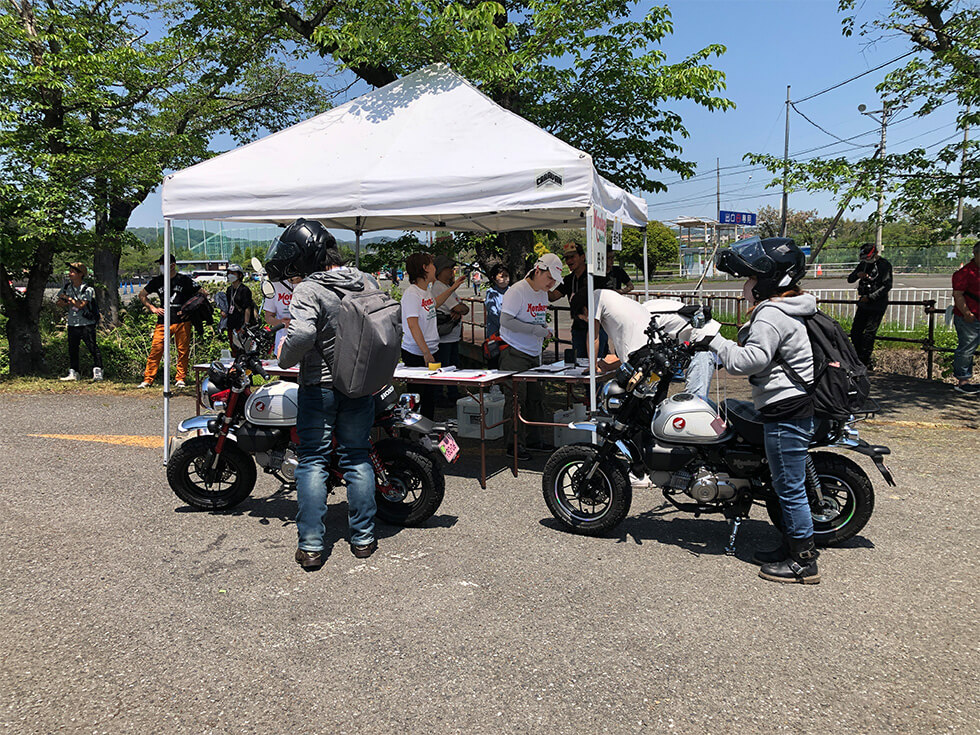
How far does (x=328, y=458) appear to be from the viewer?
4539 millimetres

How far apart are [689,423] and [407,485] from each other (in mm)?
1949

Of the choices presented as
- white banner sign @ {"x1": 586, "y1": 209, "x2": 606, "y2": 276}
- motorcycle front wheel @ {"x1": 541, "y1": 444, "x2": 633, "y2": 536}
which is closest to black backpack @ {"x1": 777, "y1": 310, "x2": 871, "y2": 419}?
motorcycle front wheel @ {"x1": 541, "y1": 444, "x2": 633, "y2": 536}

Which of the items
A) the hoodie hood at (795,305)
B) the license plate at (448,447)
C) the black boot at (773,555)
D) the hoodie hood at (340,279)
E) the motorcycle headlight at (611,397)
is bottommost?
the black boot at (773,555)

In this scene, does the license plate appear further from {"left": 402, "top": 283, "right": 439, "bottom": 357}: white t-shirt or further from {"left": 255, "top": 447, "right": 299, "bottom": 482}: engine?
{"left": 402, "top": 283, "right": 439, "bottom": 357}: white t-shirt

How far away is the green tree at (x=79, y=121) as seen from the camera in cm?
1056

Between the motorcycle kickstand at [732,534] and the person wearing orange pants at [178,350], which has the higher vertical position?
the person wearing orange pants at [178,350]

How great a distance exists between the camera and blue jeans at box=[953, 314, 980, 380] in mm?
9105

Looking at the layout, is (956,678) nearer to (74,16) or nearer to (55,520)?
(55,520)

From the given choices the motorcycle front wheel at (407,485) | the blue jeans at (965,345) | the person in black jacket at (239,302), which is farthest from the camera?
the person in black jacket at (239,302)

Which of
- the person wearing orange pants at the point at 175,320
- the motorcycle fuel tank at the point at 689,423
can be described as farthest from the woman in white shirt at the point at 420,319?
the person wearing orange pants at the point at 175,320

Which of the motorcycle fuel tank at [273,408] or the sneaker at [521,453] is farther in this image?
the sneaker at [521,453]

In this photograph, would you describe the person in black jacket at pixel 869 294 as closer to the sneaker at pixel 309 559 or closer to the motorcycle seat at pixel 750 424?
the motorcycle seat at pixel 750 424

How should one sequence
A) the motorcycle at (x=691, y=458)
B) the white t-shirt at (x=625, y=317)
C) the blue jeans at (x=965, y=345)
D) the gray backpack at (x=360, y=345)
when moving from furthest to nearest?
the blue jeans at (x=965, y=345) → the white t-shirt at (x=625, y=317) → the motorcycle at (x=691, y=458) → the gray backpack at (x=360, y=345)

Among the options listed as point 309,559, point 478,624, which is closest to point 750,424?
point 478,624
